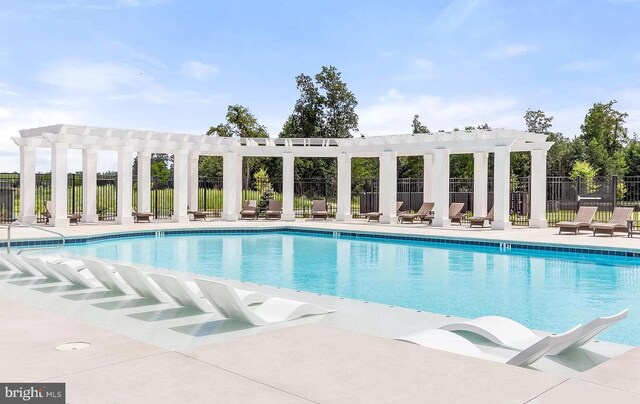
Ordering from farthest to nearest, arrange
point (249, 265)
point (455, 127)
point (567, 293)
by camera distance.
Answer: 1. point (455, 127)
2. point (249, 265)
3. point (567, 293)

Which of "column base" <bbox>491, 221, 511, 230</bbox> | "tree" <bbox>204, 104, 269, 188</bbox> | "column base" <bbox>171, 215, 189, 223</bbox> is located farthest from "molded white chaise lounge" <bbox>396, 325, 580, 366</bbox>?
"tree" <bbox>204, 104, 269, 188</bbox>

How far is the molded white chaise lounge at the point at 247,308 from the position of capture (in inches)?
220

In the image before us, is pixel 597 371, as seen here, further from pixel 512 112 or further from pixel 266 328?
pixel 512 112

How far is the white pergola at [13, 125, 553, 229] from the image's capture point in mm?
19578

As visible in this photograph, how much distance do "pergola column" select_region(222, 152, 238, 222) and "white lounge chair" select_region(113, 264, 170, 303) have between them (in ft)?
54.8

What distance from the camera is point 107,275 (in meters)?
7.32

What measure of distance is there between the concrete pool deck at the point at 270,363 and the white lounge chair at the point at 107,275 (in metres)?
0.84

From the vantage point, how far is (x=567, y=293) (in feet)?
30.5

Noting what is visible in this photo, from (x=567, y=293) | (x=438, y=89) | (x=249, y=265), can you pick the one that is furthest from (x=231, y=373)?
(x=438, y=89)

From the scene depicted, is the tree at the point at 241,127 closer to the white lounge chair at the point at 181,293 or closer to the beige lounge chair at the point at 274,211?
the beige lounge chair at the point at 274,211

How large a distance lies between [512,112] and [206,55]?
2832 centimetres

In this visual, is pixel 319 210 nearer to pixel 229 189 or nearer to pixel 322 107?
pixel 229 189

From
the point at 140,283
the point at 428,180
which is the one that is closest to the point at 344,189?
the point at 428,180

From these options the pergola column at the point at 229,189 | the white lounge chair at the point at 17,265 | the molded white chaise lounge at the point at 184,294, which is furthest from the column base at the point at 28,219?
the molded white chaise lounge at the point at 184,294
